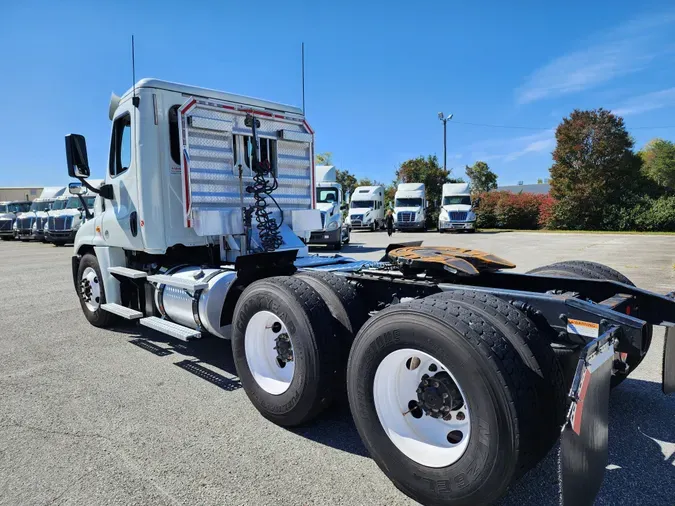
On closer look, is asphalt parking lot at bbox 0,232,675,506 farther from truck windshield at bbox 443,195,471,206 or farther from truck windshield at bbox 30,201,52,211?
truck windshield at bbox 443,195,471,206

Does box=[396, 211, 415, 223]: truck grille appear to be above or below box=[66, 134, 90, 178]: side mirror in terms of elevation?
below

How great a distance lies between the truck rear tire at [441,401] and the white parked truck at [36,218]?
91.8ft

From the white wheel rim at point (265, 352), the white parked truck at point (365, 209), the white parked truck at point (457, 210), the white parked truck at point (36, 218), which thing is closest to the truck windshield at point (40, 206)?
the white parked truck at point (36, 218)

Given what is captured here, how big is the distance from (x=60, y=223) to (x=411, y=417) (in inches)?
986

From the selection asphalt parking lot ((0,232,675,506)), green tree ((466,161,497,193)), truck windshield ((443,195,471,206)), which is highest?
green tree ((466,161,497,193))

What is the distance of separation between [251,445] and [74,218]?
23760 mm

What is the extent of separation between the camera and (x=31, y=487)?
284 cm

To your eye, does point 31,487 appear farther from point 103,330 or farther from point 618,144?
point 618,144

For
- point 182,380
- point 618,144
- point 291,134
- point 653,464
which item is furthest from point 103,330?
point 618,144

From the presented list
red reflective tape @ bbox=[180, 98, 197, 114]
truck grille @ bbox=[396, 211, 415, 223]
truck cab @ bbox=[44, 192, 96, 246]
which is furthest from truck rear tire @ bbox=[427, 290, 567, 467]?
truck grille @ bbox=[396, 211, 415, 223]

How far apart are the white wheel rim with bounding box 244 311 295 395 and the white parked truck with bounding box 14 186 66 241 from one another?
26.6 m

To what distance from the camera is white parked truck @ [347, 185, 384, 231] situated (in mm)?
33188

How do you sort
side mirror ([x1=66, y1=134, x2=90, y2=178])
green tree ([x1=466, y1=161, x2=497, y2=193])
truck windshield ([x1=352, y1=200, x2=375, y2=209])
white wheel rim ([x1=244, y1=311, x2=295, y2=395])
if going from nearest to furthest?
white wheel rim ([x1=244, y1=311, x2=295, y2=395])
side mirror ([x1=66, y1=134, x2=90, y2=178])
truck windshield ([x1=352, y1=200, x2=375, y2=209])
green tree ([x1=466, y1=161, x2=497, y2=193])

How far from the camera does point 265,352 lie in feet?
12.5
